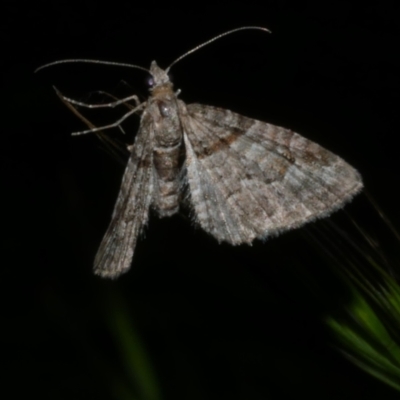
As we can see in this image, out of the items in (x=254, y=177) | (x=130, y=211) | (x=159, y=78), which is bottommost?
(x=254, y=177)

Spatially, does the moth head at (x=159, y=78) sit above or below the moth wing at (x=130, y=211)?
above

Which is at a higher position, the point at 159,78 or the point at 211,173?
the point at 159,78

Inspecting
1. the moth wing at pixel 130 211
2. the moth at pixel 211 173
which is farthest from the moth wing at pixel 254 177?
the moth wing at pixel 130 211

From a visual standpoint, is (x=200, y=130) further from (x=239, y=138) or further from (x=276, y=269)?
(x=276, y=269)

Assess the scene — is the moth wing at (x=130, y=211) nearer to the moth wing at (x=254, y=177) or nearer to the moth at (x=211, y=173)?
the moth at (x=211, y=173)

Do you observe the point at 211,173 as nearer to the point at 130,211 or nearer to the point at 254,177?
the point at 254,177

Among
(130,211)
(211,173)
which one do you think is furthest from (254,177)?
(130,211)

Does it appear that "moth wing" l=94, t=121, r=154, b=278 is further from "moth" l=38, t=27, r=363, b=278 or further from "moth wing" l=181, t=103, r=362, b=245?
"moth wing" l=181, t=103, r=362, b=245

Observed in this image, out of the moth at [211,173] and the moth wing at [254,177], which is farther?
the moth at [211,173]
